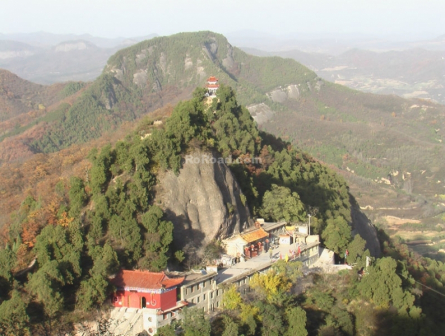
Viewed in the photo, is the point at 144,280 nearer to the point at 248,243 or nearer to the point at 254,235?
the point at 248,243

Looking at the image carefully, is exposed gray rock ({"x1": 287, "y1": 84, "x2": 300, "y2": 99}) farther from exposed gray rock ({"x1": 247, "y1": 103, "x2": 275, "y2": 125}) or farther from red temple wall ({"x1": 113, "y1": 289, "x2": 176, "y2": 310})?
red temple wall ({"x1": 113, "y1": 289, "x2": 176, "y2": 310})

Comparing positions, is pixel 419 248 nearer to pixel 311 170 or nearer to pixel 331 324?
pixel 311 170

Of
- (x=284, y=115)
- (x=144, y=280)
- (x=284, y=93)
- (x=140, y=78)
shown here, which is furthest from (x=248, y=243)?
(x=284, y=93)

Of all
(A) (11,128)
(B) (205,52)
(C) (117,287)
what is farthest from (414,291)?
(B) (205,52)

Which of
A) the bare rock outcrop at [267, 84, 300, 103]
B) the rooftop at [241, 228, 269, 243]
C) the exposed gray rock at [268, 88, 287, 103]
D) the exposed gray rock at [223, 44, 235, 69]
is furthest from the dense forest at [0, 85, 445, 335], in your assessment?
the exposed gray rock at [223, 44, 235, 69]

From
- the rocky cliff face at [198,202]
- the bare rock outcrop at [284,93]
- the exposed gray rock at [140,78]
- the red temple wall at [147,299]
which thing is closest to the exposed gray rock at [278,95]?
the bare rock outcrop at [284,93]

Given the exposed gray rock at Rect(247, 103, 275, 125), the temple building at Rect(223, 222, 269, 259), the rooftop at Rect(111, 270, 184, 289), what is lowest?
the exposed gray rock at Rect(247, 103, 275, 125)

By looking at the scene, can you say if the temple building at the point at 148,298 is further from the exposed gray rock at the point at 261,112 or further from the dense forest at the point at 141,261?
the exposed gray rock at the point at 261,112
